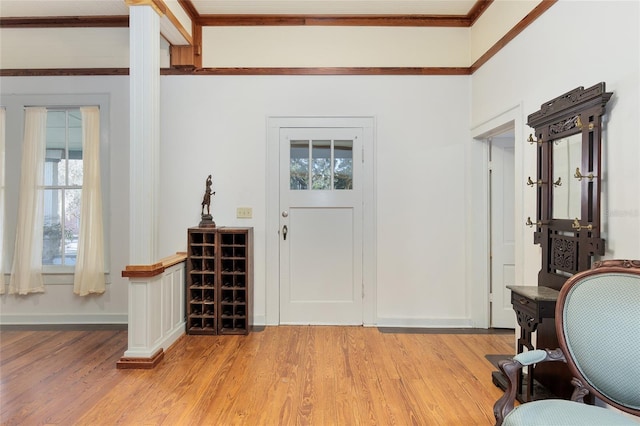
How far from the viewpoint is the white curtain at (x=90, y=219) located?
3773 millimetres

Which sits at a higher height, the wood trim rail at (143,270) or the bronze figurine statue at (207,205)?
the bronze figurine statue at (207,205)

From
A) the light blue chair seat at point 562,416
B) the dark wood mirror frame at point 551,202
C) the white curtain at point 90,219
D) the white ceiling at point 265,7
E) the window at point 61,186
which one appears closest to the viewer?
the light blue chair seat at point 562,416

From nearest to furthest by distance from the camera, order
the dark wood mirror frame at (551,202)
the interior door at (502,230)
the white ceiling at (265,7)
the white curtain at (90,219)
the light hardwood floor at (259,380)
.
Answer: the dark wood mirror frame at (551,202) < the light hardwood floor at (259,380) < the white ceiling at (265,7) < the interior door at (502,230) < the white curtain at (90,219)

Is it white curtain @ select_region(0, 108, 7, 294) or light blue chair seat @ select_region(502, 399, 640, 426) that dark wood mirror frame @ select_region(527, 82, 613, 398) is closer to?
light blue chair seat @ select_region(502, 399, 640, 426)

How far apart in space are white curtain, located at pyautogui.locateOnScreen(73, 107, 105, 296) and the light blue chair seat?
13.0ft

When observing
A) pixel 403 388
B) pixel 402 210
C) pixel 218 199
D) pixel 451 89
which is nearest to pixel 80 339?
pixel 218 199

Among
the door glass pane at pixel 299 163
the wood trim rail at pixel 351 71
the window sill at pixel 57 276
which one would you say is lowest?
the window sill at pixel 57 276

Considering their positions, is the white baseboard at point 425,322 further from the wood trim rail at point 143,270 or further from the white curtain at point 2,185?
the white curtain at point 2,185

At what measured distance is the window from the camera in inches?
153

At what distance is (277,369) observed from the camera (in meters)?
2.73

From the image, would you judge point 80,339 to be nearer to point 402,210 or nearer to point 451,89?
point 402,210

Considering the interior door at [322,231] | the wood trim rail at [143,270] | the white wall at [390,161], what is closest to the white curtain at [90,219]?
the white wall at [390,161]

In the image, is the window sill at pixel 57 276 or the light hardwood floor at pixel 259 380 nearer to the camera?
the light hardwood floor at pixel 259 380

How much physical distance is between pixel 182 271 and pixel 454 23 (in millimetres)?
3794
